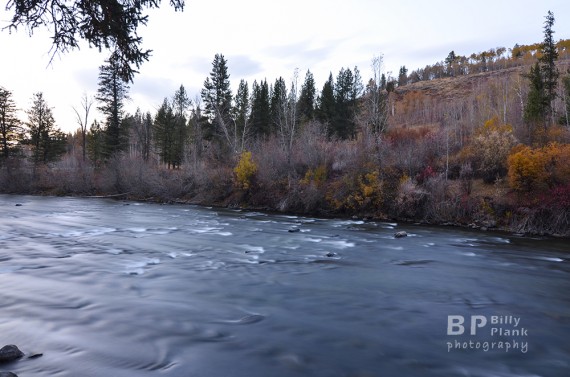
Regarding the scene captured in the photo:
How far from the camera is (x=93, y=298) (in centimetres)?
877

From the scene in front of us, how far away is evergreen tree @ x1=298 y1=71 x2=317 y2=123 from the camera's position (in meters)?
68.7

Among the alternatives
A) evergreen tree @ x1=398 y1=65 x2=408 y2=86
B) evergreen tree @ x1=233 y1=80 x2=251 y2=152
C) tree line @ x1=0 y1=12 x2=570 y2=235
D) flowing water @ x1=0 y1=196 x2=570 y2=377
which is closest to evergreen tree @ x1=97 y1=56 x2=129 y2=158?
tree line @ x1=0 y1=12 x2=570 y2=235

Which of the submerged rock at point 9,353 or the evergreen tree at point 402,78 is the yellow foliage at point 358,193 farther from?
the evergreen tree at point 402,78

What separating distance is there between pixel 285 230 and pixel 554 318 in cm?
1410

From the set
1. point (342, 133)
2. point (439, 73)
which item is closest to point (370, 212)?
point (342, 133)

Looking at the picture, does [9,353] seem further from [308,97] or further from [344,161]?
[308,97]

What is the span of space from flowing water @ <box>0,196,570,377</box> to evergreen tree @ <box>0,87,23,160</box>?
43979mm

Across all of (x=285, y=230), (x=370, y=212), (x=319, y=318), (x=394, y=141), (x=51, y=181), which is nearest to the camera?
(x=319, y=318)

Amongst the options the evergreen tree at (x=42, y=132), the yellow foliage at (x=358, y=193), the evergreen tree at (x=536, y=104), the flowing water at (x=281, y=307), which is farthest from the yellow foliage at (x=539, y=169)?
the evergreen tree at (x=42, y=132)

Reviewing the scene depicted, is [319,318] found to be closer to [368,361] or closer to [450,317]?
[368,361]

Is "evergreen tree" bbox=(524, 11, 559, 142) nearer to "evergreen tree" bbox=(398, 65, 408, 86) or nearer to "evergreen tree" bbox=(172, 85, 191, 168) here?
"evergreen tree" bbox=(172, 85, 191, 168)

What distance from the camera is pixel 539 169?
22891 mm

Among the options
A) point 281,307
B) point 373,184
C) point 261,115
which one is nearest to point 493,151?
point 373,184

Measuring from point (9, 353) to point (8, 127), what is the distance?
197 ft
